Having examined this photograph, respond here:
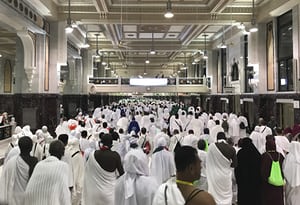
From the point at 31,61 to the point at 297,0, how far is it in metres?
9.53

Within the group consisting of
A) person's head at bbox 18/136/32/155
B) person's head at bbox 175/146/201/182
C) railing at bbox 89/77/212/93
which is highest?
railing at bbox 89/77/212/93

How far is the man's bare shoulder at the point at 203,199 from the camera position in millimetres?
2012

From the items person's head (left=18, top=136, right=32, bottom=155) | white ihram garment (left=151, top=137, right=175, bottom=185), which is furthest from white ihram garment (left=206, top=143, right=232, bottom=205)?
person's head (left=18, top=136, right=32, bottom=155)

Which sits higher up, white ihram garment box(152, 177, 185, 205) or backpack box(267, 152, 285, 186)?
white ihram garment box(152, 177, 185, 205)

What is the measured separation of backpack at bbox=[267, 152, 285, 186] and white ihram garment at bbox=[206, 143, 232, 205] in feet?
1.85

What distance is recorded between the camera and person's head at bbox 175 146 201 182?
2172mm

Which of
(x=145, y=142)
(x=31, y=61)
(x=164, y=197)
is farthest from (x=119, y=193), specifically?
(x=31, y=61)

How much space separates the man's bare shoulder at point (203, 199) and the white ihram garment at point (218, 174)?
2.96 metres

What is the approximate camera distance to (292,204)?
504 cm

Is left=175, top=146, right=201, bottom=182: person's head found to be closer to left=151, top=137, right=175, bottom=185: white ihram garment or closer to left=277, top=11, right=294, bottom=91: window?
left=151, top=137, right=175, bottom=185: white ihram garment

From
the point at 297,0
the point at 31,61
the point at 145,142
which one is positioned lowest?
the point at 145,142

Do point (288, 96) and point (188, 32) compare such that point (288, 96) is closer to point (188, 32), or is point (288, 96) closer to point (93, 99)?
point (188, 32)

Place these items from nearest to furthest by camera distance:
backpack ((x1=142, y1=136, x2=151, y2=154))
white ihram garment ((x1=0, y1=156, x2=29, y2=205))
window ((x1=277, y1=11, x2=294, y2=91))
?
1. white ihram garment ((x1=0, y1=156, x2=29, y2=205))
2. backpack ((x1=142, y1=136, x2=151, y2=154))
3. window ((x1=277, y1=11, x2=294, y2=91))

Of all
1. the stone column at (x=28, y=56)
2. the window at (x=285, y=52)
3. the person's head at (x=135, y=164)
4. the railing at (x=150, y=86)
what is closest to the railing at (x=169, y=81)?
the railing at (x=150, y=86)
